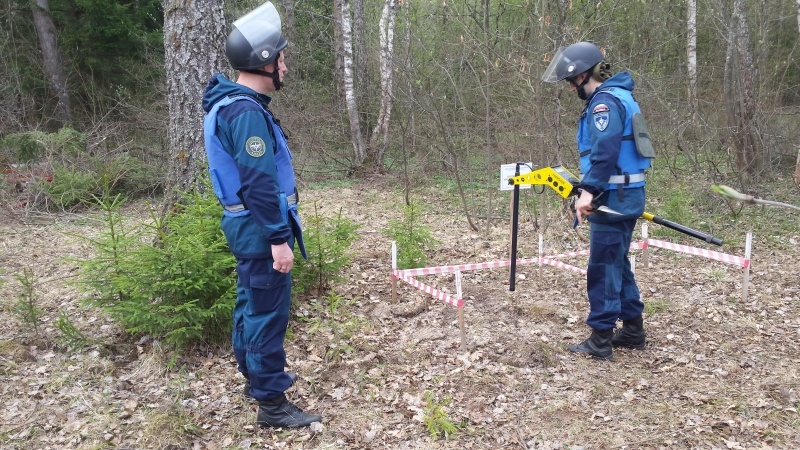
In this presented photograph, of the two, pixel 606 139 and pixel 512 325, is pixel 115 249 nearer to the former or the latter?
pixel 512 325

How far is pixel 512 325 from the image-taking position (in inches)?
201

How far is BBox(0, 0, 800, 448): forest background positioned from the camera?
3.65 meters

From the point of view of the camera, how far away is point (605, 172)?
13.3 ft

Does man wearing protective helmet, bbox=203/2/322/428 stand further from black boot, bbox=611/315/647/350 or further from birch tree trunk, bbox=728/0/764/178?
birch tree trunk, bbox=728/0/764/178

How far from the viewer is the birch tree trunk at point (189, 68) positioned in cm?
480

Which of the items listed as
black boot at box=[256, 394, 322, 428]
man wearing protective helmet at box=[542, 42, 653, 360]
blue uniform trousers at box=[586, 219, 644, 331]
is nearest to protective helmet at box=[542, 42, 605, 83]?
man wearing protective helmet at box=[542, 42, 653, 360]

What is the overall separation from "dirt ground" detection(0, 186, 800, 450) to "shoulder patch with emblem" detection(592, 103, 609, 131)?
1883mm

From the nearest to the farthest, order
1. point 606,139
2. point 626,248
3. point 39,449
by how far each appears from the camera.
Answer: point 39,449 → point 606,139 → point 626,248

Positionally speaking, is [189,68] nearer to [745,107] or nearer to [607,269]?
[607,269]

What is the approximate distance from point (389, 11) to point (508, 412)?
31.7 ft

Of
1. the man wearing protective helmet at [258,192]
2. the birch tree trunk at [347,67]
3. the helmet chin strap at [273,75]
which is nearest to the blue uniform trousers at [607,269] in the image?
the man wearing protective helmet at [258,192]

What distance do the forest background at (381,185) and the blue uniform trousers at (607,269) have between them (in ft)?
1.50

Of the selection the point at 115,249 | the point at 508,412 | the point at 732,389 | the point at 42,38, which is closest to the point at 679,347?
the point at 732,389

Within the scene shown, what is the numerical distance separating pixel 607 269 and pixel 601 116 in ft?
3.92
